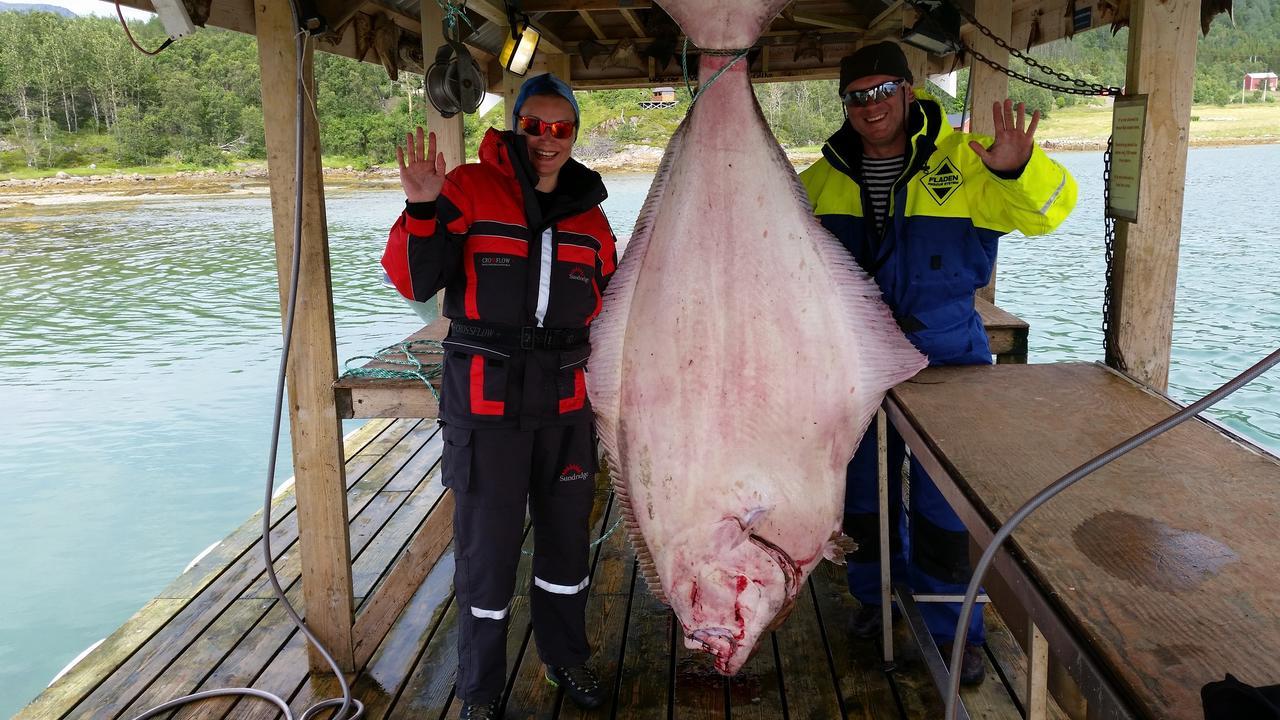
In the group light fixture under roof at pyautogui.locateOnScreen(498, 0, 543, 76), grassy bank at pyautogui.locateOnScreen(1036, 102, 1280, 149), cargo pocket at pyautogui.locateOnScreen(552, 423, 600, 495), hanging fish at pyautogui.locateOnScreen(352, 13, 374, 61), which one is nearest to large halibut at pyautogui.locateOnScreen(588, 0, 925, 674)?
cargo pocket at pyautogui.locateOnScreen(552, 423, 600, 495)

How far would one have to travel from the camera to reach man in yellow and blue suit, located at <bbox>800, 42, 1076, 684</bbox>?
2193mm

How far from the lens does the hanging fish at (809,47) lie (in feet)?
19.9

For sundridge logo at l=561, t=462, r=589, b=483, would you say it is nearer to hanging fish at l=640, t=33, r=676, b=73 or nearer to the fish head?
the fish head

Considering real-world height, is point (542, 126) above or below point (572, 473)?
above

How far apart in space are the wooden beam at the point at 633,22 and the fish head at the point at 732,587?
4.10 metres

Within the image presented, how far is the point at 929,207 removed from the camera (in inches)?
92.7

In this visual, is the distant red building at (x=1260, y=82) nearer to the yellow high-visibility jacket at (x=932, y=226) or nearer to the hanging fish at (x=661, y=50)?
the hanging fish at (x=661, y=50)

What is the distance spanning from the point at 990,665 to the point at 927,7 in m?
2.81

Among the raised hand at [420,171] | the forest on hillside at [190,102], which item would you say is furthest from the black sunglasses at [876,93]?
the forest on hillside at [190,102]

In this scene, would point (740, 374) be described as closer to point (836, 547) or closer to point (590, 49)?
point (836, 547)

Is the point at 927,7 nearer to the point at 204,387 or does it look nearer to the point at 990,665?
the point at 990,665

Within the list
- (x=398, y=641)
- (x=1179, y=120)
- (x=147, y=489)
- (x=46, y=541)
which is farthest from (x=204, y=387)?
(x=1179, y=120)

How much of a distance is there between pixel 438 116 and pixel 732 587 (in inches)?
136

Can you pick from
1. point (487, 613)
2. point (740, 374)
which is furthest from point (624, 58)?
point (740, 374)
